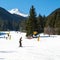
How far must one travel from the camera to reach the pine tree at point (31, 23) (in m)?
70.9

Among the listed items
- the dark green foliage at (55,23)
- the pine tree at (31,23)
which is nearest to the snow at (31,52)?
the pine tree at (31,23)

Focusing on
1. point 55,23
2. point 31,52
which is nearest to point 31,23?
point 55,23

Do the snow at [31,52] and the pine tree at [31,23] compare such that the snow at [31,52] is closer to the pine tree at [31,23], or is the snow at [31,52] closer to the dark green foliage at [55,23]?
the pine tree at [31,23]

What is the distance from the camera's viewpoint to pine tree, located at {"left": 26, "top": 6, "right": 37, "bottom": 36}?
70.9 metres

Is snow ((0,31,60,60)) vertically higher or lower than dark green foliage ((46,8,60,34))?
lower

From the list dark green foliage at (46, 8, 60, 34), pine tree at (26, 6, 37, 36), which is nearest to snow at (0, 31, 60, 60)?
pine tree at (26, 6, 37, 36)

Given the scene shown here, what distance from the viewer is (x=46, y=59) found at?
1911cm

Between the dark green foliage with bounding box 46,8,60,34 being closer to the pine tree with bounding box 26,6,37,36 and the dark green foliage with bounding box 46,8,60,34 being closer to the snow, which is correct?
the pine tree with bounding box 26,6,37,36

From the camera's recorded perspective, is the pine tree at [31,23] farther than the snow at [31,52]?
Yes

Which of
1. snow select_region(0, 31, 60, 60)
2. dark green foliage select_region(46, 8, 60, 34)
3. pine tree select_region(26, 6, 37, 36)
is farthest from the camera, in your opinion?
dark green foliage select_region(46, 8, 60, 34)

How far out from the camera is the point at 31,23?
→ 72.1 m

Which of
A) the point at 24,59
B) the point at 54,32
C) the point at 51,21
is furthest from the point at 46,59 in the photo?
the point at 51,21

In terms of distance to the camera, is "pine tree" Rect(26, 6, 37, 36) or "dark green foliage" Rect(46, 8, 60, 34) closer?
"pine tree" Rect(26, 6, 37, 36)

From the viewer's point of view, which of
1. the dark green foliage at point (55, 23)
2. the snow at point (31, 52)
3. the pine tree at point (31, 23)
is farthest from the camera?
the dark green foliage at point (55, 23)
